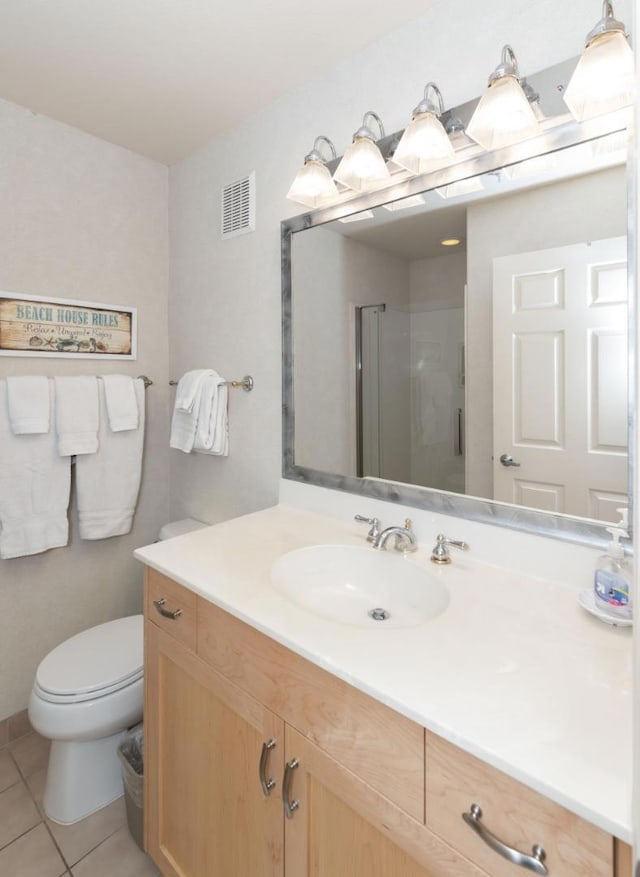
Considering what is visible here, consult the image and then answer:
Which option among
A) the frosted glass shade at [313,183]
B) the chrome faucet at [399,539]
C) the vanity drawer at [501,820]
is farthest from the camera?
the frosted glass shade at [313,183]

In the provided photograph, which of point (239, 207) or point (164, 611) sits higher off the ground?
point (239, 207)

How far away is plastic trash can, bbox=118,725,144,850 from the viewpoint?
4.42 ft

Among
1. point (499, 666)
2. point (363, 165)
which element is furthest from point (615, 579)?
point (363, 165)

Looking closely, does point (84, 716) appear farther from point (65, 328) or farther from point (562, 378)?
point (562, 378)

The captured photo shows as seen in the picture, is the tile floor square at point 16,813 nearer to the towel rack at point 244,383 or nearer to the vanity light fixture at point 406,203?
the towel rack at point 244,383

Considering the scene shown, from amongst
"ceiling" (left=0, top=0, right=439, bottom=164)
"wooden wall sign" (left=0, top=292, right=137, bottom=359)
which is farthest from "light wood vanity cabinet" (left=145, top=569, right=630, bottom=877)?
"ceiling" (left=0, top=0, right=439, bottom=164)

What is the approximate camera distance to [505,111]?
105cm

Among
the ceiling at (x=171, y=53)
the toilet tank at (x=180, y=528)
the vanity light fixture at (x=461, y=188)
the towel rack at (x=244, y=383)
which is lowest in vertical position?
the toilet tank at (x=180, y=528)

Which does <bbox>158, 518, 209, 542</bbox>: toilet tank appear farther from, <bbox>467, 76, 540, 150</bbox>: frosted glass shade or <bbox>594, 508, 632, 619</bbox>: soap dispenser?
<bbox>467, 76, 540, 150</bbox>: frosted glass shade

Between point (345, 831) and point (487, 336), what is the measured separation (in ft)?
3.58

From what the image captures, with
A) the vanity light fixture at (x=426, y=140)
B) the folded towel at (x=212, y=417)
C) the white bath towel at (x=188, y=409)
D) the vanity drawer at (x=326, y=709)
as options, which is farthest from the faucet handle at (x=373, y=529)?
the vanity light fixture at (x=426, y=140)

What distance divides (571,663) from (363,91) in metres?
1.61

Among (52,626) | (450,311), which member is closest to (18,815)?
(52,626)

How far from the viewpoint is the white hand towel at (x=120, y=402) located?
1937 mm
